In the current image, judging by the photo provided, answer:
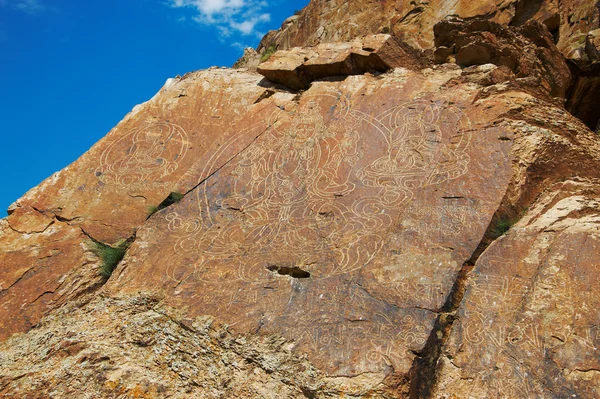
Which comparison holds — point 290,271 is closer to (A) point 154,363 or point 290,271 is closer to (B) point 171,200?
(A) point 154,363

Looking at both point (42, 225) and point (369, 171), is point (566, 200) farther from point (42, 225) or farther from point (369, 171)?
point (42, 225)

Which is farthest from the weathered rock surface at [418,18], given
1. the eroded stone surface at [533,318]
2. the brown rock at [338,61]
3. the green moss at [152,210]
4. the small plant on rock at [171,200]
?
the eroded stone surface at [533,318]

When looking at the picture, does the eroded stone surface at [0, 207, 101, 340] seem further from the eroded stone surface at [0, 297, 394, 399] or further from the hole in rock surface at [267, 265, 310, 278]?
the hole in rock surface at [267, 265, 310, 278]

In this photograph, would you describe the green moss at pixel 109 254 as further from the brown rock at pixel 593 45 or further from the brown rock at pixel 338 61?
the brown rock at pixel 593 45

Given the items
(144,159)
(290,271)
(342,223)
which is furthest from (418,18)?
(290,271)

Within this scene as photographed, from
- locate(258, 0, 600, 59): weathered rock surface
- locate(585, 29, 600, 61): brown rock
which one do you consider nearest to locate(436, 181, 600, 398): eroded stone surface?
locate(585, 29, 600, 61): brown rock

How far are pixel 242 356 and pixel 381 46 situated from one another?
15.7 feet

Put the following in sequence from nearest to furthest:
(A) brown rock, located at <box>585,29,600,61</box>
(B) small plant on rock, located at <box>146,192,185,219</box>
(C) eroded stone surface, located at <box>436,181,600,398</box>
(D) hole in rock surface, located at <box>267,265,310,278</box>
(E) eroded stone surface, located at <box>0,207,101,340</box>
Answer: (C) eroded stone surface, located at <box>436,181,600,398</box>
(D) hole in rock surface, located at <box>267,265,310,278</box>
(E) eroded stone surface, located at <box>0,207,101,340</box>
(B) small plant on rock, located at <box>146,192,185,219</box>
(A) brown rock, located at <box>585,29,600,61</box>

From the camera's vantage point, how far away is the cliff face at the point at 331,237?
14.1ft

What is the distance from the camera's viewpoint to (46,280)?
5.86 meters

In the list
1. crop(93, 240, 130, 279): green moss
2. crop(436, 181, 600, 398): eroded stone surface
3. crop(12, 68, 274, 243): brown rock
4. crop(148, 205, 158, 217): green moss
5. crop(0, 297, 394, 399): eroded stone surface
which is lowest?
crop(436, 181, 600, 398): eroded stone surface

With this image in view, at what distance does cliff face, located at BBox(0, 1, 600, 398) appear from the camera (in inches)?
169

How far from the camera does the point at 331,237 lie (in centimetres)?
552

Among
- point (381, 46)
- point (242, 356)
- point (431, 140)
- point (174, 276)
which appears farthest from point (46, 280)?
point (381, 46)
